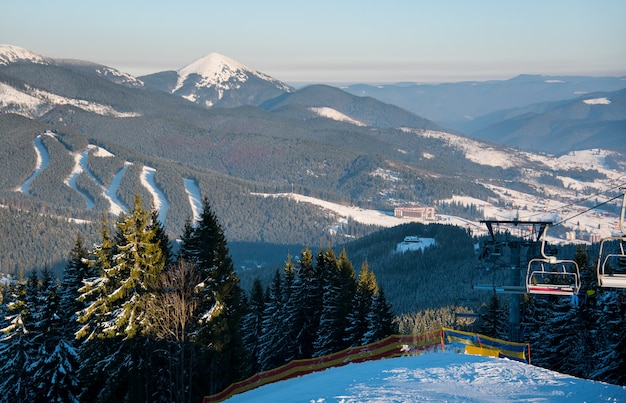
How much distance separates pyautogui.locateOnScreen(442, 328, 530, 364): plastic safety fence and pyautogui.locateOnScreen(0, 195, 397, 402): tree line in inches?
418

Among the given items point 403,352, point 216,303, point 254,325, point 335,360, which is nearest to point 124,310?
point 216,303

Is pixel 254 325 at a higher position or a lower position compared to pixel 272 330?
lower

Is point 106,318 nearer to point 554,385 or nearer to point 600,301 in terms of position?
point 554,385

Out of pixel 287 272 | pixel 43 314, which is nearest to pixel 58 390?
pixel 43 314

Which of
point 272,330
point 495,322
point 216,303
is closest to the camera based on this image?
point 216,303

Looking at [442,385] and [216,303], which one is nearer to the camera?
[442,385]

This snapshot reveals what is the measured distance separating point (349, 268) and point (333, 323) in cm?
407

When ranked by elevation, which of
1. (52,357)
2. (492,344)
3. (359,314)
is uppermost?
(492,344)

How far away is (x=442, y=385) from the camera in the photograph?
26906mm

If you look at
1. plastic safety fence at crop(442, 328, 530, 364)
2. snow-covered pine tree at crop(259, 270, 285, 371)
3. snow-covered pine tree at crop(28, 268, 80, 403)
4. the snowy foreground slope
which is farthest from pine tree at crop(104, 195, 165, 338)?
snow-covered pine tree at crop(259, 270, 285, 371)

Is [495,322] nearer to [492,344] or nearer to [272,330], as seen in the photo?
[272,330]

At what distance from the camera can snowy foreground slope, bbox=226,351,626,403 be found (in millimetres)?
25344

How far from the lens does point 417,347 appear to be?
124 feet

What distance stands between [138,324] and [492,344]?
16.2 m
